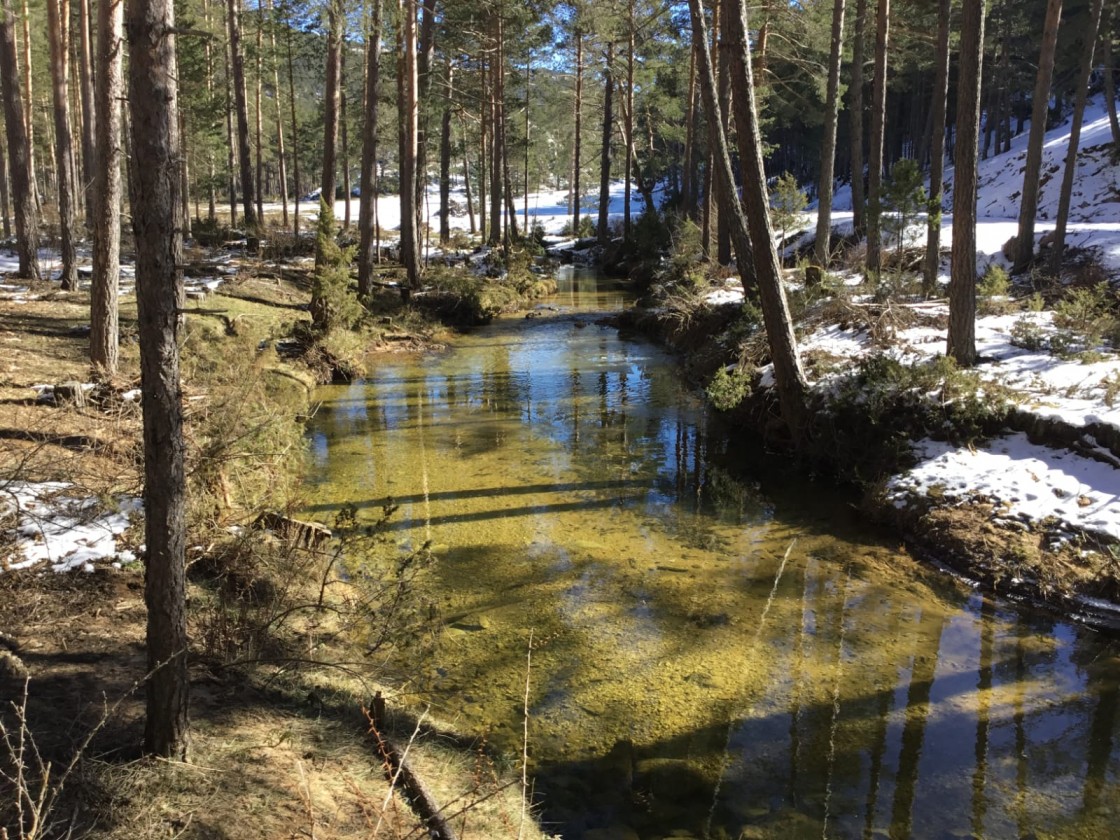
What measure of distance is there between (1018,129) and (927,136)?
13.2 m

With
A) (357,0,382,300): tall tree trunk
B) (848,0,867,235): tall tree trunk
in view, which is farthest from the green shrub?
(357,0,382,300): tall tree trunk

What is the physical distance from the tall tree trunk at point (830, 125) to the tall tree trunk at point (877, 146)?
812 millimetres

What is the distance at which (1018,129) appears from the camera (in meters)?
46.8

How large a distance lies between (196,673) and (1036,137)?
2011 cm

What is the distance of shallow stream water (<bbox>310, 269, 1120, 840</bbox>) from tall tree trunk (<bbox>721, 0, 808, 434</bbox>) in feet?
3.93

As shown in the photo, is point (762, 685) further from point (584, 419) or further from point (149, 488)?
point (584, 419)

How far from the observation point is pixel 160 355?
329 centimetres

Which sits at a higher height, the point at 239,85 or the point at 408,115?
the point at 239,85

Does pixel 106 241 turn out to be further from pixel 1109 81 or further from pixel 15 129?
pixel 1109 81

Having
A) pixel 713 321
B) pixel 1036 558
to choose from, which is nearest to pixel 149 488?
pixel 1036 558

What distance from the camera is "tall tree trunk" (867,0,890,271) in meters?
14.9

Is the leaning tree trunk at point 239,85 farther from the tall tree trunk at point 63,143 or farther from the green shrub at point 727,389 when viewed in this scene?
the green shrub at point 727,389

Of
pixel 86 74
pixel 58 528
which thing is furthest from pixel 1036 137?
pixel 86 74

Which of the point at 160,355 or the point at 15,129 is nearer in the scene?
the point at 160,355
